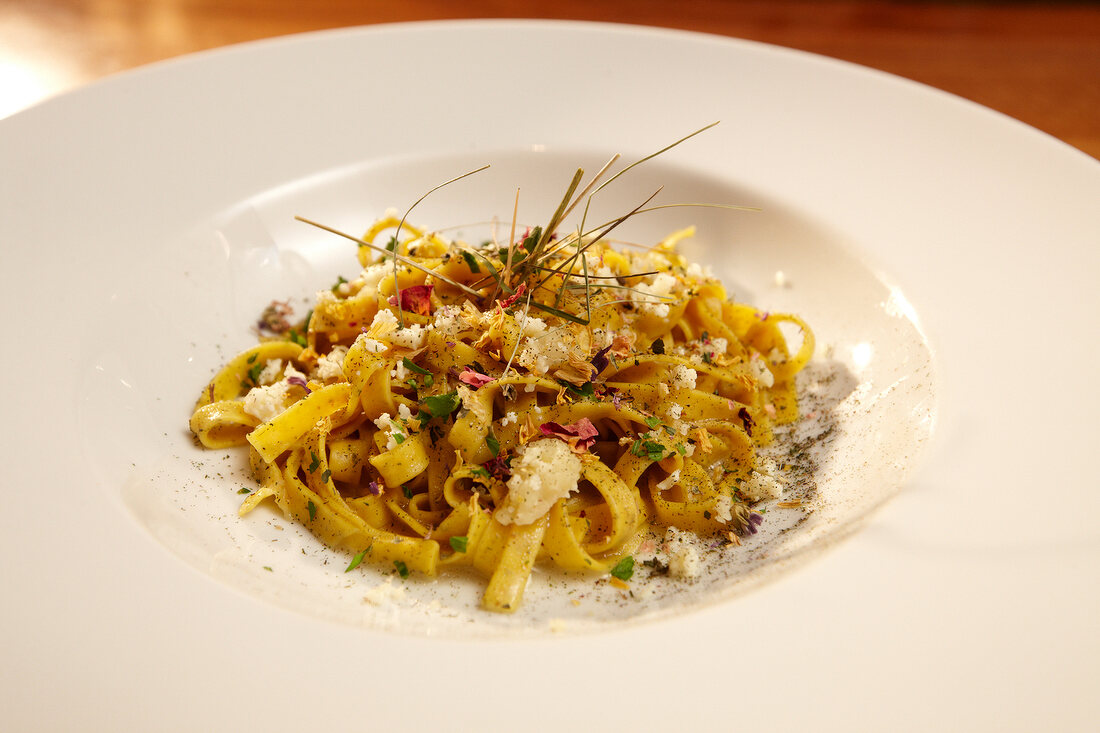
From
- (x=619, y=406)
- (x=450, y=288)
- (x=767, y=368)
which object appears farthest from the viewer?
(x=767, y=368)

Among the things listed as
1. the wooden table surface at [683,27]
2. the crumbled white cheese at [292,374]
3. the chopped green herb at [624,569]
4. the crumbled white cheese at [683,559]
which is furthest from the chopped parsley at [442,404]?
the wooden table surface at [683,27]

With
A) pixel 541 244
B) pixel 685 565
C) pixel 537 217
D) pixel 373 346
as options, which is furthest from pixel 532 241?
pixel 685 565

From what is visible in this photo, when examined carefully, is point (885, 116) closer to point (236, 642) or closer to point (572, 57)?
point (572, 57)

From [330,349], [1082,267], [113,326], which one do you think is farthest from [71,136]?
[1082,267]

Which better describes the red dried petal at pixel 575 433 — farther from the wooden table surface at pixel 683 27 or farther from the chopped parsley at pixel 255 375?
the wooden table surface at pixel 683 27

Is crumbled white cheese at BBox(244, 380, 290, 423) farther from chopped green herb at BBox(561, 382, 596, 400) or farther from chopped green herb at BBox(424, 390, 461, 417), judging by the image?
chopped green herb at BBox(561, 382, 596, 400)
